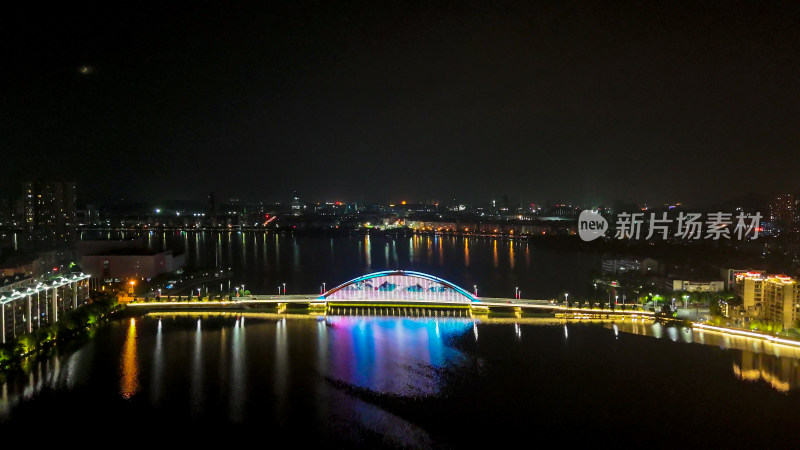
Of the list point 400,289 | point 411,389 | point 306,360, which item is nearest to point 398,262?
point 400,289

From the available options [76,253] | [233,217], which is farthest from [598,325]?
[233,217]

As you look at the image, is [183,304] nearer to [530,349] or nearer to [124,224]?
[530,349]

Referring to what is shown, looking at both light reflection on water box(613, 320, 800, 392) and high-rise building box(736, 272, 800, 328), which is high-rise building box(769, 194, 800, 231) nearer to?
high-rise building box(736, 272, 800, 328)

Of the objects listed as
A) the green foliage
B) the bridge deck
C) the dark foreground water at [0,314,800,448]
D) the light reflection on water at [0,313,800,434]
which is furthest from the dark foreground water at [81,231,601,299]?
the dark foreground water at [0,314,800,448]

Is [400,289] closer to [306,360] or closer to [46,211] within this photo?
[306,360]

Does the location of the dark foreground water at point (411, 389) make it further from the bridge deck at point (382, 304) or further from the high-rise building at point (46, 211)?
the high-rise building at point (46, 211)

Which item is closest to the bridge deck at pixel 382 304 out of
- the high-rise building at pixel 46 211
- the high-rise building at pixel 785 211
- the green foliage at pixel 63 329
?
the green foliage at pixel 63 329
